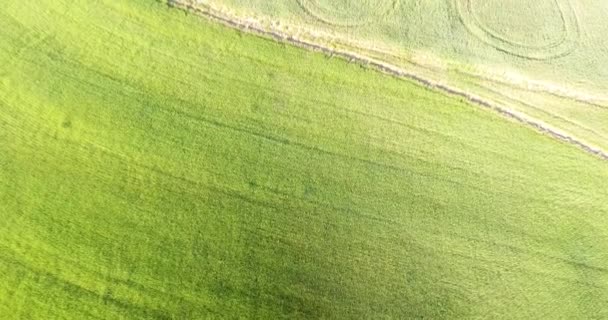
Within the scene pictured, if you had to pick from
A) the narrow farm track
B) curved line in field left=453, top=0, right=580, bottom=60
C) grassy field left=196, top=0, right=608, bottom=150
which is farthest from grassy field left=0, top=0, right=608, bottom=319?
curved line in field left=453, top=0, right=580, bottom=60

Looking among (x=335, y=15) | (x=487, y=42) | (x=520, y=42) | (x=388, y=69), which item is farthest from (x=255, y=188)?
(x=520, y=42)

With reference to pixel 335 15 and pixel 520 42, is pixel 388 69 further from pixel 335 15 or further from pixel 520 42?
pixel 520 42

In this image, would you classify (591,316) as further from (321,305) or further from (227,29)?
(227,29)

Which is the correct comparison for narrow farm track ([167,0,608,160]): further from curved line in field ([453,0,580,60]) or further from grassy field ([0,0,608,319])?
curved line in field ([453,0,580,60])

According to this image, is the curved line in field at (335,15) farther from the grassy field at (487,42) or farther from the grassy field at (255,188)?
the grassy field at (255,188)

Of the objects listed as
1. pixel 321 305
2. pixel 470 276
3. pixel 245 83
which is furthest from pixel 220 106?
pixel 470 276

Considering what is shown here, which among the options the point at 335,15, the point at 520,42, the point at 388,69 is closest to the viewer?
the point at 388,69

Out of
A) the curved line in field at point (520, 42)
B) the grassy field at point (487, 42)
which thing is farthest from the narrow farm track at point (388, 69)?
the curved line in field at point (520, 42)
